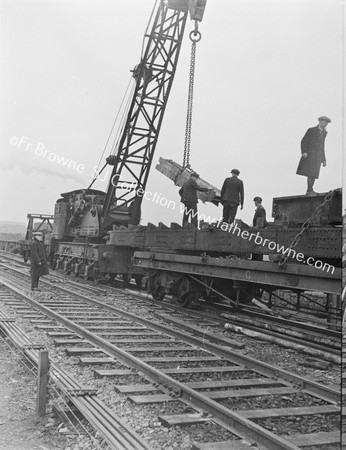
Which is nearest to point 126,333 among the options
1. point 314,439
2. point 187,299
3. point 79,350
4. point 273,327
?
point 79,350

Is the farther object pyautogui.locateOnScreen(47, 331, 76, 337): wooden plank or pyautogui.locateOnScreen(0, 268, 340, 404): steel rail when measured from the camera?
pyautogui.locateOnScreen(47, 331, 76, 337): wooden plank

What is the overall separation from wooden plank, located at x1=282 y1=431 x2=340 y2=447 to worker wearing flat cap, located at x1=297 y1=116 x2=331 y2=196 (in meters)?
3.76

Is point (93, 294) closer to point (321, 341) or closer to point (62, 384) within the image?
point (321, 341)

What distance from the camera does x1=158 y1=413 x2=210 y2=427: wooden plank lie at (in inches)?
148

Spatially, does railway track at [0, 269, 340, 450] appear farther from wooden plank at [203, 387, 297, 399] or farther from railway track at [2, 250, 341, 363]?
railway track at [2, 250, 341, 363]

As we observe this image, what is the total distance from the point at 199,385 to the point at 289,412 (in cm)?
98

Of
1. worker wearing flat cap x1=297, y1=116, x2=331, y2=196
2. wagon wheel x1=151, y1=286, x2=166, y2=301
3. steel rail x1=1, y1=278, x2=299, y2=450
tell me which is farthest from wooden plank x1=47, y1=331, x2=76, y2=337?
wagon wheel x1=151, y1=286, x2=166, y2=301

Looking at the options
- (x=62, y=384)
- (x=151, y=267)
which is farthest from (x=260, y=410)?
(x=151, y=267)

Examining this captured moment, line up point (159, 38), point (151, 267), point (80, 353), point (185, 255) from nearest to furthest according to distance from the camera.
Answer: point (80, 353)
point (185, 255)
point (151, 267)
point (159, 38)

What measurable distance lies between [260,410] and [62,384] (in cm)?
177

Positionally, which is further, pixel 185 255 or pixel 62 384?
pixel 185 255

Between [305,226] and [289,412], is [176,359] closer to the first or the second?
[289,412]

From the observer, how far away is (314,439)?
139 inches

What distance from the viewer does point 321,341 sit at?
6992mm
